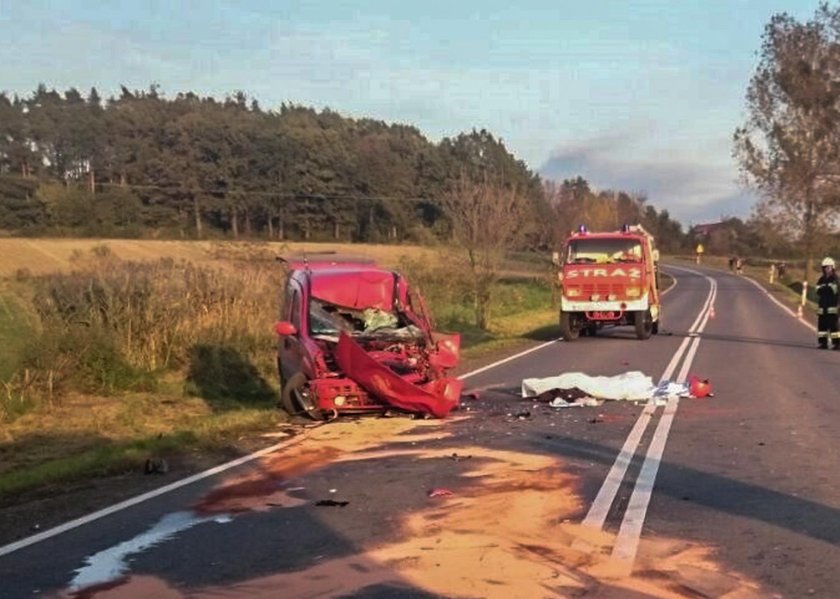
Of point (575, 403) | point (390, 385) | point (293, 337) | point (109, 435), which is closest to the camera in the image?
point (390, 385)

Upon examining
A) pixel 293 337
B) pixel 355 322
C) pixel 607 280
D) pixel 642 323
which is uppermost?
pixel 607 280

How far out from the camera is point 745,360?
1916 cm

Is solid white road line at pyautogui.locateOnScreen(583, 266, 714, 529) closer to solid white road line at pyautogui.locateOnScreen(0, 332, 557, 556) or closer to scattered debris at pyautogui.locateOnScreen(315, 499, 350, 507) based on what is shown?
scattered debris at pyautogui.locateOnScreen(315, 499, 350, 507)

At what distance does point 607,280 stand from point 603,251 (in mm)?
831

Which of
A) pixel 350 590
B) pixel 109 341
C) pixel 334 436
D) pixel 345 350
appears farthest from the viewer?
pixel 109 341

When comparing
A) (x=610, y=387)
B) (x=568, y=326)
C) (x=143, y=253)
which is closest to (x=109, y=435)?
(x=610, y=387)

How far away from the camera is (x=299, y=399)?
12.5 metres

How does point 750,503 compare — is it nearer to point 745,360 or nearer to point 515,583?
point 515,583

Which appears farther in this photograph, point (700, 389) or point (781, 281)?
point (781, 281)

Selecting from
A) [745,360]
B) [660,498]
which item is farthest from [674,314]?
[660,498]

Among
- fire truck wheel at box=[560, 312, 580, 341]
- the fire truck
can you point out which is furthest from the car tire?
fire truck wheel at box=[560, 312, 580, 341]

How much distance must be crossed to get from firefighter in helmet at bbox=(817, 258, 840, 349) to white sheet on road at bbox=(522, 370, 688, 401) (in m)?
8.45

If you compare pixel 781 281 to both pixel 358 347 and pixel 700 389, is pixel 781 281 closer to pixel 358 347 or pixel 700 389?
pixel 700 389

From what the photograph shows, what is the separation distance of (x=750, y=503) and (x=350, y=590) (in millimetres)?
3381
